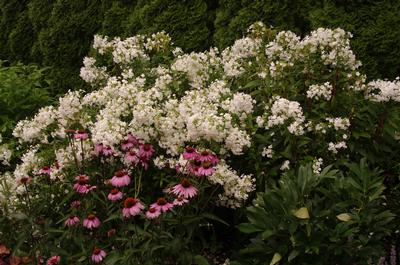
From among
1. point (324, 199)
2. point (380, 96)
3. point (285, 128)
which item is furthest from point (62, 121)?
point (380, 96)

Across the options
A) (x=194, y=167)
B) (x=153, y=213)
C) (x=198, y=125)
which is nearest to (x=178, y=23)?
(x=198, y=125)

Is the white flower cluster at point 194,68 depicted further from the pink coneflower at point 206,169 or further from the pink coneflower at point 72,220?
the pink coneflower at point 72,220

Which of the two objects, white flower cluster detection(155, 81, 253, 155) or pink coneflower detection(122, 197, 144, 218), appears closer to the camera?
pink coneflower detection(122, 197, 144, 218)

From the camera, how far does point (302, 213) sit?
9.50 ft

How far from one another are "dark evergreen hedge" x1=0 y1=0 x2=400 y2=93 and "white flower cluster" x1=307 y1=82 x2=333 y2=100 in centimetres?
125

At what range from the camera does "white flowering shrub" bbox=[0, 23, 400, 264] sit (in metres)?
3.21

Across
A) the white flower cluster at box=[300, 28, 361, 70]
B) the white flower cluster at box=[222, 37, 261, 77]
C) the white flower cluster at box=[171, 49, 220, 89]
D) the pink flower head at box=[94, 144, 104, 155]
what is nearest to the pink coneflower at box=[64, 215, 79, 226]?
the pink flower head at box=[94, 144, 104, 155]

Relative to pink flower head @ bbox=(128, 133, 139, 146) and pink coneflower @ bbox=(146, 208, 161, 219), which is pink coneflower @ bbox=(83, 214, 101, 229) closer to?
pink coneflower @ bbox=(146, 208, 161, 219)

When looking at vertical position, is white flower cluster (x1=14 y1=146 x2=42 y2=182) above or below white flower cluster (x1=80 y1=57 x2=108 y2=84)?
below

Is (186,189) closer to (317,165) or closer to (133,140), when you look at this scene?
(133,140)

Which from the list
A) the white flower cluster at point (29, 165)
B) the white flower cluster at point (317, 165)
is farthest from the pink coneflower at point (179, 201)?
the white flower cluster at point (29, 165)

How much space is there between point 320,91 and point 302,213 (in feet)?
3.29

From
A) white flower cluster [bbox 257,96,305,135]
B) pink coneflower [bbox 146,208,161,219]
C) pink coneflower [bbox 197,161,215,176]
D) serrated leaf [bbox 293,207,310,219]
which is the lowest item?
pink coneflower [bbox 146,208,161,219]

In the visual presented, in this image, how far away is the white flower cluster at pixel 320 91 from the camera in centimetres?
362
